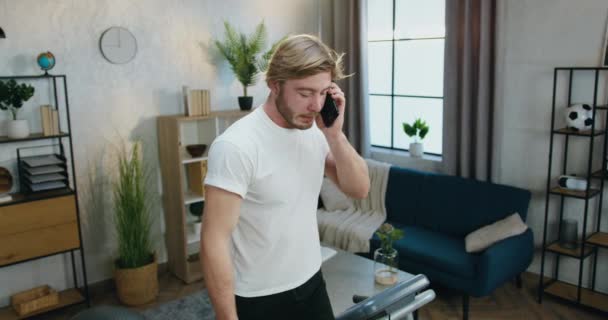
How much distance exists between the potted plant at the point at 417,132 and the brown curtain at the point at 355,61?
1.50 feet

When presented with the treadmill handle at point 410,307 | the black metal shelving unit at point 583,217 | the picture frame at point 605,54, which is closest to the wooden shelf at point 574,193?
the black metal shelving unit at point 583,217

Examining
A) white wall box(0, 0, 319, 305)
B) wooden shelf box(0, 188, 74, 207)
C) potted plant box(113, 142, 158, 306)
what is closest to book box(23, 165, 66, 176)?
wooden shelf box(0, 188, 74, 207)

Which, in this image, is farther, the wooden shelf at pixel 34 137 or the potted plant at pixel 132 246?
the potted plant at pixel 132 246

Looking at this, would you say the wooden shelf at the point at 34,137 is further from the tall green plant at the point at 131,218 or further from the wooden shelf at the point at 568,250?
the wooden shelf at the point at 568,250

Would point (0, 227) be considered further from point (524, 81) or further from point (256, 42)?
point (524, 81)

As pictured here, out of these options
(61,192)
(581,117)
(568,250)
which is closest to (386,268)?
(568,250)

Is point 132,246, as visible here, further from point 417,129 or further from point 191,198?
point 417,129

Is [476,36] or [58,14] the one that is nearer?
[58,14]

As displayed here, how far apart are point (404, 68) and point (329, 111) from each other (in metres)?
3.37

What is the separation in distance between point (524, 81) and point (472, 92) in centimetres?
37

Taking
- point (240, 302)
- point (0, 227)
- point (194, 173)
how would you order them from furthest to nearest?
1. point (194, 173)
2. point (0, 227)
3. point (240, 302)

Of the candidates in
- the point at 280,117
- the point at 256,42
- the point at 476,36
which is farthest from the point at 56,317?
the point at 476,36

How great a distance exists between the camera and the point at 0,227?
315 centimetres

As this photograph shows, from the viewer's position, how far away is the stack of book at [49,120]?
336 centimetres
